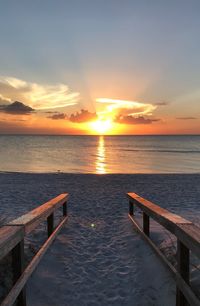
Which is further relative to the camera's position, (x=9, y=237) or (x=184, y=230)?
(x=184, y=230)

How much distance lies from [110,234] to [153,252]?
202 centimetres

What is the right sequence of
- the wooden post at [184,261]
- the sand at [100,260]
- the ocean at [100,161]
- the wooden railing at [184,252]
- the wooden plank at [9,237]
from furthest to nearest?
the ocean at [100,161], the sand at [100,260], the wooden post at [184,261], the wooden railing at [184,252], the wooden plank at [9,237]

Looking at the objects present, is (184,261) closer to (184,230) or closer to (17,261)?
(184,230)

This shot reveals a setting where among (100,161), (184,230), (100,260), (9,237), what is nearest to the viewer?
(9,237)

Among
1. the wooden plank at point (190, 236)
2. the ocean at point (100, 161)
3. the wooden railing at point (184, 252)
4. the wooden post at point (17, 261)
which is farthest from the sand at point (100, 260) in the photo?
the ocean at point (100, 161)

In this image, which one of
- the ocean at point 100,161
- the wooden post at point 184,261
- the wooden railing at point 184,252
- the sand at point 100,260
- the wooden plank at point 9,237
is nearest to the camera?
the wooden plank at point 9,237

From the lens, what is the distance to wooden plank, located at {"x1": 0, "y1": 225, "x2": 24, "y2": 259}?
3.33m

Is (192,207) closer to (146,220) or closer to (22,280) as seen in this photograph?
(146,220)

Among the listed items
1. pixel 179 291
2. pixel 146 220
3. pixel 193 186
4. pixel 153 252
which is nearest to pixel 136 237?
pixel 146 220

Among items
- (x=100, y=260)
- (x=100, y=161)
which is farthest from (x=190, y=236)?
(x=100, y=161)

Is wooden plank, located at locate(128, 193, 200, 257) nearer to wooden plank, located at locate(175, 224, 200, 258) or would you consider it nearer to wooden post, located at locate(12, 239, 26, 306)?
wooden plank, located at locate(175, 224, 200, 258)

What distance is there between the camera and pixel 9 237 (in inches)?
140

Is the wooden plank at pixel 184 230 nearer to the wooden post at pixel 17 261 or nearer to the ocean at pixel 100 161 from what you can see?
the wooden post at pixel 17 261

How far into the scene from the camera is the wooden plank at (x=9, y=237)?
10.9ft
